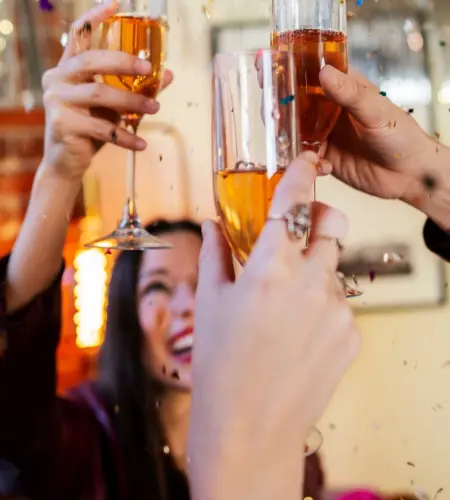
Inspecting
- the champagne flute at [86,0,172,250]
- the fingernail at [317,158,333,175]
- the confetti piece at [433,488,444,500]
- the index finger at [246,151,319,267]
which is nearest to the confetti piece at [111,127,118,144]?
the champagne flute at [86,0,172,250]

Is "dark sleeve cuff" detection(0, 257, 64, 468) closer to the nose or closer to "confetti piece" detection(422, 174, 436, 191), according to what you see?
the nose

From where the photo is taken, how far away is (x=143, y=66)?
74 centimetres

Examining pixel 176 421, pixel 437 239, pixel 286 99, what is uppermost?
pixel 286 99

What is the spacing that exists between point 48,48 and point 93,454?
0.51 meters

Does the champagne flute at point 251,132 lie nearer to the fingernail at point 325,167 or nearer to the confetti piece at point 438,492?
the fingernail at point 325,167

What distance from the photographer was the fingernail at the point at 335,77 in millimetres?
662

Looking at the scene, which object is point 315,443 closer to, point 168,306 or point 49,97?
point 168,306

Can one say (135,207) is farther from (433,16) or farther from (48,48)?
(433,16)

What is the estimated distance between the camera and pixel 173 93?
2.95 feet

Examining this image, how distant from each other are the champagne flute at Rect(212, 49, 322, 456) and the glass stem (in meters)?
0.28

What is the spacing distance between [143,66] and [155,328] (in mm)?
317

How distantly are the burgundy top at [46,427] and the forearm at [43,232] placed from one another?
0.02 meters

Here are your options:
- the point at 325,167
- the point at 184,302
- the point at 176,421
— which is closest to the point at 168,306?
the point at 184,302

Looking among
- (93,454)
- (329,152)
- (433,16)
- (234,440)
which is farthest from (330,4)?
(93,454)
